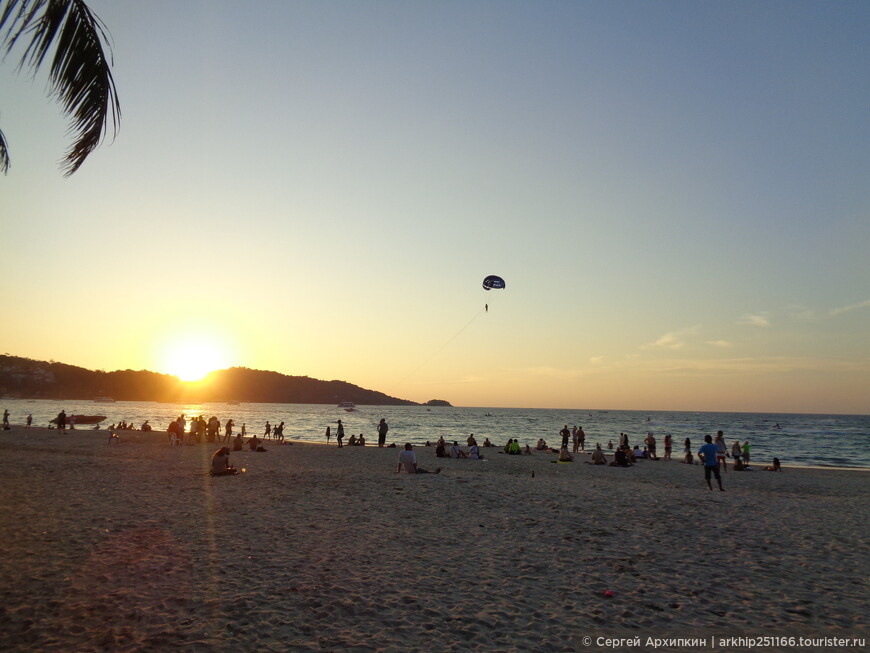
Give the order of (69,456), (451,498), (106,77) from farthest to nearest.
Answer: (69,456) < (451,498) < (106,77)

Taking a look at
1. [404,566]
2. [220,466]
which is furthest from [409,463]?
[404,566]

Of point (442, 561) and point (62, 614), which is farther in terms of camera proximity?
point (442, 561)

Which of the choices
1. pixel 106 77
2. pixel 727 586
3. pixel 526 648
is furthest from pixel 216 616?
pixel 727 586

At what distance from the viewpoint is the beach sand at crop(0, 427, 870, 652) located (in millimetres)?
5426

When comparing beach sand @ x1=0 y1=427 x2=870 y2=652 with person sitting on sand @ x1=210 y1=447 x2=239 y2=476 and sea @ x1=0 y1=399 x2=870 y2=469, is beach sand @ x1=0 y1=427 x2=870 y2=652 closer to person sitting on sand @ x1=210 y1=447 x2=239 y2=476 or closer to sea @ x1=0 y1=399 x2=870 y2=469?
person sitting on sand @ x1=210 y1=447 x2=239 y2=476

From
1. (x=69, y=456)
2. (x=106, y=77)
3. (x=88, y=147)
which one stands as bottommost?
(x=69, y=456)

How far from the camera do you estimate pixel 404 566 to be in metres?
7.75

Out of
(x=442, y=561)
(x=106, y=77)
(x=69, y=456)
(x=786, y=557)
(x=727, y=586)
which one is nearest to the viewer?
(x=106, y=77)

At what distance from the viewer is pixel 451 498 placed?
45.5 ft

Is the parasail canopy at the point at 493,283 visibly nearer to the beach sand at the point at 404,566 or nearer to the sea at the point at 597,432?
the beach sand at the point at 404,566

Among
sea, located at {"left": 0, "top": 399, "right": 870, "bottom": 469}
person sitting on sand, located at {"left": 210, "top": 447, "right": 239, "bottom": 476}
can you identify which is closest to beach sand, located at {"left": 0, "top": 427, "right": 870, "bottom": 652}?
person sitting on sand, located at {"left": 210, "top": 447, "right": 239, "bottom": 476}

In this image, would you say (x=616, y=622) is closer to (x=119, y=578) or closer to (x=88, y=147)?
(x=119, y=578)

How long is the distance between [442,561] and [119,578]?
4599 mm

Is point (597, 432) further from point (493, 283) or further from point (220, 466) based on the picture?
point (220, 466)
